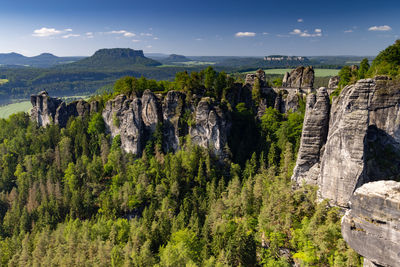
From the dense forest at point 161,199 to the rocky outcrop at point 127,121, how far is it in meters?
2.44

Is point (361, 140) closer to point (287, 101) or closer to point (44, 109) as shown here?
point (287, 101)

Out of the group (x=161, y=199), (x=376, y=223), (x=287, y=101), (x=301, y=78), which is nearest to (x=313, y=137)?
(x=376, y=223)

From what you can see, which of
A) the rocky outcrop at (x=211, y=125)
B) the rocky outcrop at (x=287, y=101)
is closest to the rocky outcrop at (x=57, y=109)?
the rocky outcrop at (x=211, y=125)

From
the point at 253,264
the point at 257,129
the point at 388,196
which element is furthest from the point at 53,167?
the point at 388,196

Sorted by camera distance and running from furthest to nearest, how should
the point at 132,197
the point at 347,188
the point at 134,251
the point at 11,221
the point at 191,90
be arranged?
the point at 191,90 < the point at 11,221 < the point at 132,197 < the point at 134,251 < the point at 347,188

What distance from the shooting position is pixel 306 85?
62125 millimetres

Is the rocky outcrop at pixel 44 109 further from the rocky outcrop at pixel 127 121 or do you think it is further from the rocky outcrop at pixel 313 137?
the rocky outcrop at pixel 313 137

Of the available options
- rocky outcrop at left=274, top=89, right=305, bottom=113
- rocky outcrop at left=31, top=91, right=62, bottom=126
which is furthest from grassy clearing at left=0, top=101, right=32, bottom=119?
rocky outcrop at left=274, top=89, right=305, bottom=113

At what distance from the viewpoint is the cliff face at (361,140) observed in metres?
25.8

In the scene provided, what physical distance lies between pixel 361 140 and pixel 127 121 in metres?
44.4

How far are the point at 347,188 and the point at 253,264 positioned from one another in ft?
40.6

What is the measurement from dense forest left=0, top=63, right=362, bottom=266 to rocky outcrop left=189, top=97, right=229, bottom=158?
2.53m

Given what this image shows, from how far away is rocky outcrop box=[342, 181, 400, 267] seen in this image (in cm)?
1590

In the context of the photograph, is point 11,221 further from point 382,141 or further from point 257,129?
point 382,141
